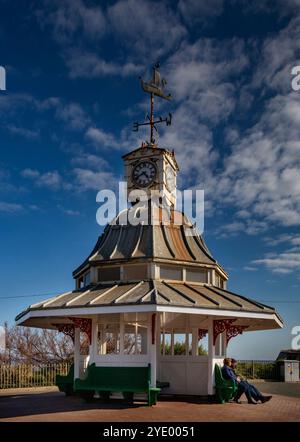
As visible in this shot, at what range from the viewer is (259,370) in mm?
29328

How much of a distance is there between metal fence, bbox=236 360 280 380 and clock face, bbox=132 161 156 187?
45.4 feet

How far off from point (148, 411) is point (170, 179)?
11339 mm

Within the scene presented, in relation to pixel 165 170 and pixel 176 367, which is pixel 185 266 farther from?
pixel 165 170

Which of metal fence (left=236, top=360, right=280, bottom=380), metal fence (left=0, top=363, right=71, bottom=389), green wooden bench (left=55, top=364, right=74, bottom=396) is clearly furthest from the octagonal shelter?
metal fence (left=236, top=360, right=280, bottom=380)

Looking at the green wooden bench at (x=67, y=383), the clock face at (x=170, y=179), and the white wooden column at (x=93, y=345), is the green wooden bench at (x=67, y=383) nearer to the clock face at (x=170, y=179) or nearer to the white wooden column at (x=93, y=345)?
the white wooden column at (x=93, y=345)

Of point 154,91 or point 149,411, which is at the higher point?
point 154,91

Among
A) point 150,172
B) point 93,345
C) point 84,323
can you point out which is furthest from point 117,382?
point 150,172

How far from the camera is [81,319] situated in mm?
15867

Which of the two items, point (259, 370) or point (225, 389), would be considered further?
point (259, 370)

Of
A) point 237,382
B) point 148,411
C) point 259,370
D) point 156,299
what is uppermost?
point 156,299

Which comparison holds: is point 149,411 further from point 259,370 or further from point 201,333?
point 259,370

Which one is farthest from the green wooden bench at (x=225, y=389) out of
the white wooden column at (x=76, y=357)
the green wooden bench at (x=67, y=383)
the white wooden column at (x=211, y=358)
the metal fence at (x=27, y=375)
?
the metal fence at (x=27, y=375)

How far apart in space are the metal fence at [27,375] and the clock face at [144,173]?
10.5 metres

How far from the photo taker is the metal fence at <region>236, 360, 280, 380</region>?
28.9 metres
